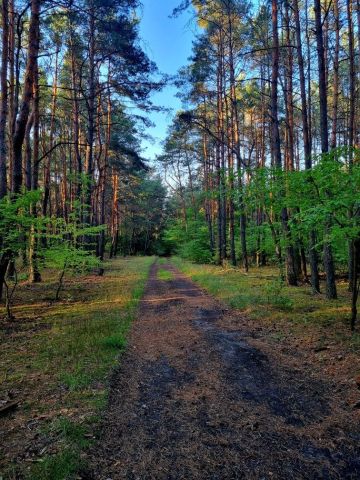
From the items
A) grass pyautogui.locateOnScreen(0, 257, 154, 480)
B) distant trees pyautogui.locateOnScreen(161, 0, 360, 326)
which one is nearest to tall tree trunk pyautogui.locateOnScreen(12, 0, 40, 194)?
grass pyautogui.locateOnScreen(0, 257, 154, 480)

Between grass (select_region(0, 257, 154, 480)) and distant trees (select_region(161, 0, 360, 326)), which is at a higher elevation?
distant trees (select_region(161, 0, 360, 326))

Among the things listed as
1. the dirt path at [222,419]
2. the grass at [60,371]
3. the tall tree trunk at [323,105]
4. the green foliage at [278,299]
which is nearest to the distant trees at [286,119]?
the tall tree trunk at [323,105]

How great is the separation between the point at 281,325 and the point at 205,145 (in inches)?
905

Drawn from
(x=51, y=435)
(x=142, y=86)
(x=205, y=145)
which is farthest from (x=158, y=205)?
(x=51, y=435)

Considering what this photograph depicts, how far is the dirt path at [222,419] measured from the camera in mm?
2822

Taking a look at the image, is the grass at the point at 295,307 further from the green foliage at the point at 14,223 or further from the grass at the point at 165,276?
the green foliage at the point at 14,223

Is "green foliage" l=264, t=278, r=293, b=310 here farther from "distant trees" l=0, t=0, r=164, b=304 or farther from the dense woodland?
"distant trees" l=0, t=0, r=164, b=304

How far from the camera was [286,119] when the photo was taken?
16.0m

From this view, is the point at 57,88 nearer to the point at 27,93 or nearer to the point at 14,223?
the point at 27,93

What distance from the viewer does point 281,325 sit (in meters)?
7.21

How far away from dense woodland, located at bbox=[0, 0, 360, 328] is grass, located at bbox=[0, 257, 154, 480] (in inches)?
72.1

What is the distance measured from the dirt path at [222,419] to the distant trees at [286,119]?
2586 mm

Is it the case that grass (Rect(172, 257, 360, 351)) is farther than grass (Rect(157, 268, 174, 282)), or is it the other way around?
grass (Rect(157, 268, 174, 282))

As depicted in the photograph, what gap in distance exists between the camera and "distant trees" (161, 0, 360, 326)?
5.81m
